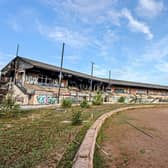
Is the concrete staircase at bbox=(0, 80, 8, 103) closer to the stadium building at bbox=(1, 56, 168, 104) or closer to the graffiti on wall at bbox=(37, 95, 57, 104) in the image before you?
the stadium building at bbox=(1, 56, 168, 104)

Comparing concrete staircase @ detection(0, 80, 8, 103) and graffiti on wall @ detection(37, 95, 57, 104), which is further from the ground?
concrete staircase @ detection(0, 80, 8, 103)

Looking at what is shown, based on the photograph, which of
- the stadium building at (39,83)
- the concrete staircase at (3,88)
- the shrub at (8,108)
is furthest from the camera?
the concrete staircase at (3,88)

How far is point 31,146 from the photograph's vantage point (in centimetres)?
616

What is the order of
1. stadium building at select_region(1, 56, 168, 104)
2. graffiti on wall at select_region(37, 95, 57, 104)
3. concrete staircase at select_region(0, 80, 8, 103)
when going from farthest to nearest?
1. concrete staircase at select_region(0, 80, 8, 103)
2. graffiti on wall at select_region(37, 95, 57, 104)
3. stadium building at select_region(1, 56, 168, 104)

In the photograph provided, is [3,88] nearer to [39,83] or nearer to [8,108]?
[39,83]

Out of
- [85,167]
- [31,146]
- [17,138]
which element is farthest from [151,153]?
[17,138]

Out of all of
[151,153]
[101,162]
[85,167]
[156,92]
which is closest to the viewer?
[85,167]

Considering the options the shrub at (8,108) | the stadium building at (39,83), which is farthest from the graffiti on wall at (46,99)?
the shrub at (8,108)

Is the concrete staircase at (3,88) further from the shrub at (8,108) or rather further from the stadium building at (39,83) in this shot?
the shrub at (8,108)

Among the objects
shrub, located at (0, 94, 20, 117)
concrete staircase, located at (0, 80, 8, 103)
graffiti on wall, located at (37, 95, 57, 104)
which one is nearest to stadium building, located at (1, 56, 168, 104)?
graffiti on wall, located at (37, 95, 57, 104)

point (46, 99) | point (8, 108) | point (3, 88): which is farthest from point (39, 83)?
point (8, 108)

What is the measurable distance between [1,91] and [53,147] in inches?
1244

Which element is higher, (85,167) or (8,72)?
(8,72)

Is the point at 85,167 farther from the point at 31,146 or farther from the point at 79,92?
the point at 79,92
